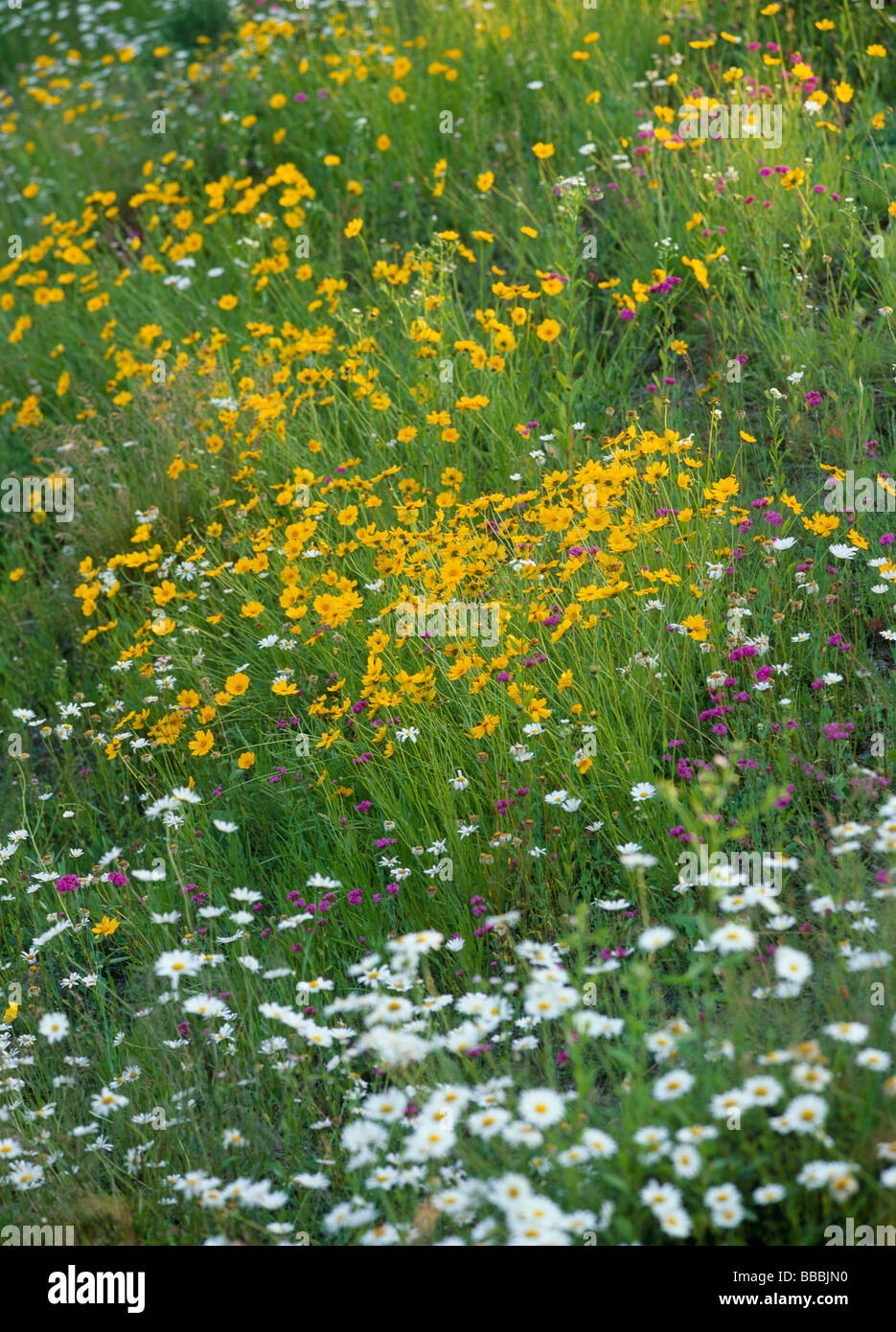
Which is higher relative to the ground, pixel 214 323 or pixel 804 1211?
pixel 214 323

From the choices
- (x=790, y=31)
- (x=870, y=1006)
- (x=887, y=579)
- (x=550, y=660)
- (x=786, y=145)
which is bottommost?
(x=870, y=1006)

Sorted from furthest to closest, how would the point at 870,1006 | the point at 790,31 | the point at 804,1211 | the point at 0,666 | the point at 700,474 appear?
1. the point at 790,31
2. the point at 0,666
3. the point at 700,474
4. the point at 870,1006
5. the point at 804,1211

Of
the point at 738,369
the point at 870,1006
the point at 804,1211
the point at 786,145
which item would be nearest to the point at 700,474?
the point at 738,369

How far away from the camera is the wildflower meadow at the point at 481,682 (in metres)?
2.03

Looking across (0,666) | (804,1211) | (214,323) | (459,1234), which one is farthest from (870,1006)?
(214,323)

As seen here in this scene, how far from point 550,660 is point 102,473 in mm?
2652

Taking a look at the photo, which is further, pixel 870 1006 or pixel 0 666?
pixel 0 666

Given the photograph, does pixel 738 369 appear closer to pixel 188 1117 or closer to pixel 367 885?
pixel 367 885

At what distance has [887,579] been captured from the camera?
311 centimetres

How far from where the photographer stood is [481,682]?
113 inches

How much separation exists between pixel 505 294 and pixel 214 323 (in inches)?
84.2

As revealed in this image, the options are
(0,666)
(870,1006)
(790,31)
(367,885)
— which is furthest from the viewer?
(790,31)

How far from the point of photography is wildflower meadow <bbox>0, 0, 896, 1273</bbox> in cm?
203

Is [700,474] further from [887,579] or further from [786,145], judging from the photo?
[786,145]
